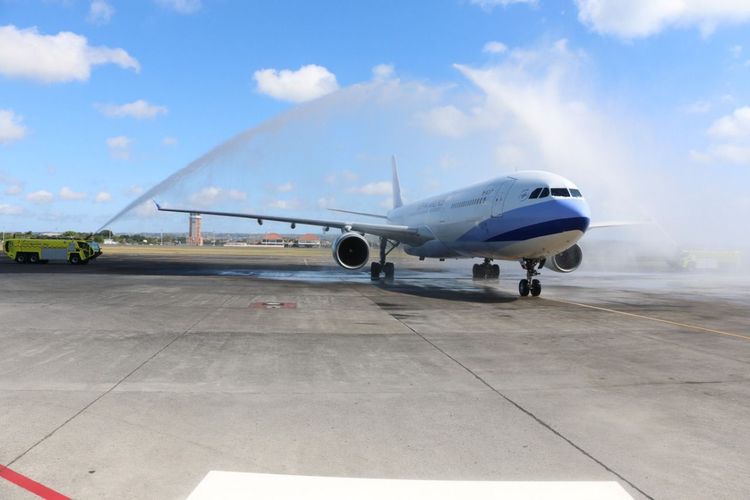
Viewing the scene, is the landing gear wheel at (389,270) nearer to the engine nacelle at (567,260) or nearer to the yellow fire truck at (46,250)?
the engine nacelle at (567,260)

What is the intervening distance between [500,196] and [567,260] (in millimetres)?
4960

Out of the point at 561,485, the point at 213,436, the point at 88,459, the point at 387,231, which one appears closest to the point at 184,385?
the point at 213,436

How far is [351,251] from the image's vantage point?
23.8 metres

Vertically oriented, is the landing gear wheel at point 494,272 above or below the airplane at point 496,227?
below

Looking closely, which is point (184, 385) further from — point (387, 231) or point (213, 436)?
point (387, 231)

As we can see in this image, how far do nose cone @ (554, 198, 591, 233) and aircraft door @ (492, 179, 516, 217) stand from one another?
2.26m

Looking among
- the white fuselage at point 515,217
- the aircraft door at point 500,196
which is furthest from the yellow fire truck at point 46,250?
the aircraft door at point 500,196

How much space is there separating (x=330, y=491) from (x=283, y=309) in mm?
10612

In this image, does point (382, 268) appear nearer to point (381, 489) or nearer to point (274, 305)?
point (274, 305)

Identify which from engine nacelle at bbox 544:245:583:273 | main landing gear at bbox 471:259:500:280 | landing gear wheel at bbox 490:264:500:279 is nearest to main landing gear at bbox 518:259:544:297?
engine nacelle at bbox 544:245:583:273

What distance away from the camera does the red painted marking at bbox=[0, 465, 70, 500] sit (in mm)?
3677

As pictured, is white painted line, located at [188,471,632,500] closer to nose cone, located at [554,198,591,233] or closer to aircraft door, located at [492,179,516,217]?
nose cone, located at [554,198,591,233]

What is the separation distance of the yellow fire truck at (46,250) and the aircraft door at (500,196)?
30596mm

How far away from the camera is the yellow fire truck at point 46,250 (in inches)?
1467
